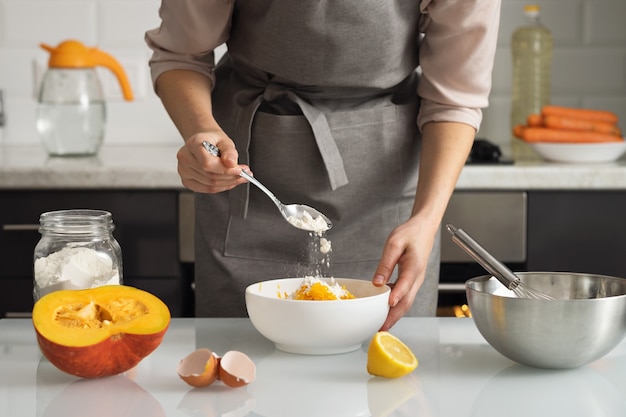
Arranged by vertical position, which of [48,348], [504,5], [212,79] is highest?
[504,5]

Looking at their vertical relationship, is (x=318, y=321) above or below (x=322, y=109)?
below

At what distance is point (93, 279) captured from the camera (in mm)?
1025

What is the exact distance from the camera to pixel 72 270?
3.32 feet

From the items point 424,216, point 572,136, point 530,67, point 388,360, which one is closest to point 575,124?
point 572,136

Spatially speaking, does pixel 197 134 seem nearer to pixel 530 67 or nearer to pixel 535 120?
pixel 535 120

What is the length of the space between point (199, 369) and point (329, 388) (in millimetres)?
122

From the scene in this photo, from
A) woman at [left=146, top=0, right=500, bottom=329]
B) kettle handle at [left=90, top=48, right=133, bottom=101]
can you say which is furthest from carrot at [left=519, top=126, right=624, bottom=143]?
kettle handle at [left=90, top=48, right=133, bottom=101]

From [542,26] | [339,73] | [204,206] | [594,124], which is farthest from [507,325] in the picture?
[542,26]

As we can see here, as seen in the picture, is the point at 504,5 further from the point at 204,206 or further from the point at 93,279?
the point at 93,279

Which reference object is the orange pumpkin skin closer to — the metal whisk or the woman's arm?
the woman's arm

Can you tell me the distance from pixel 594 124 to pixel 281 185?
1.04 meters

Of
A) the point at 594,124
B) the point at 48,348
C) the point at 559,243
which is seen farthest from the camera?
the point at 594,124

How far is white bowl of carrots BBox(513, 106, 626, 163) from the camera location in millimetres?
2092

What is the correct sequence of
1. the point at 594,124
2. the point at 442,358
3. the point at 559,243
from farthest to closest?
the point at 594,124
the point at 559,243
the point at 442,358
